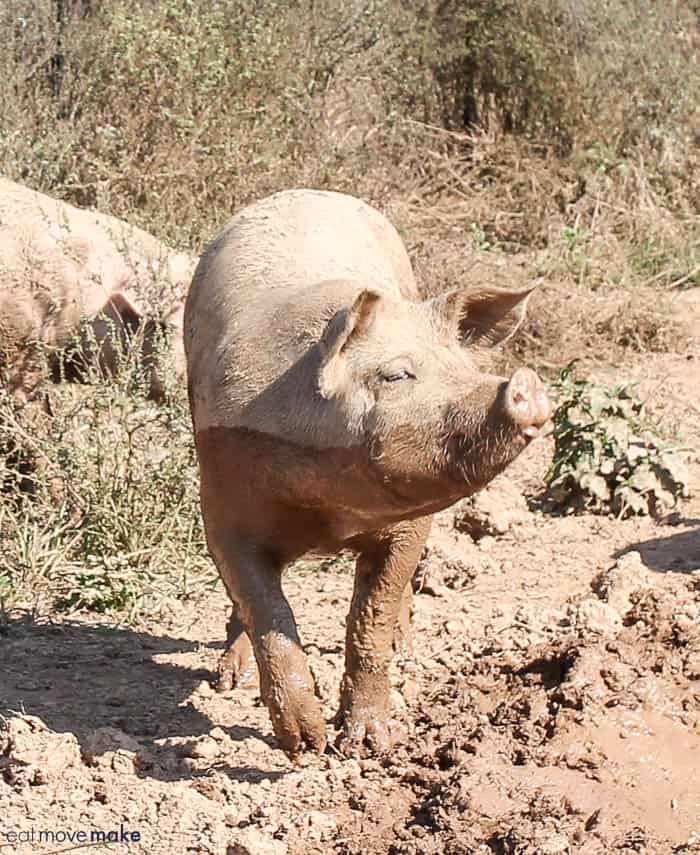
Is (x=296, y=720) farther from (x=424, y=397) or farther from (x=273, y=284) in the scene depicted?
(x=273, y=284)

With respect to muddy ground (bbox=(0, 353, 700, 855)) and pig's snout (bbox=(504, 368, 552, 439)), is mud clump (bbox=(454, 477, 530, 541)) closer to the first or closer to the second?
muddy ground (bbox=(0, 353, 700, 855))

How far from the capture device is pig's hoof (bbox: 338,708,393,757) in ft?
16.2

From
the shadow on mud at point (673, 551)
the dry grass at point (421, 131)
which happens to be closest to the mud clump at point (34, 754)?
the dry grass at point (421, 131)

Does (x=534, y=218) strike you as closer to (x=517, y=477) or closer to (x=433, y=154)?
(x=433, y=154)

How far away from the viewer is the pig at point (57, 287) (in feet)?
26.3

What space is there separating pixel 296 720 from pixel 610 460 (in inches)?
130

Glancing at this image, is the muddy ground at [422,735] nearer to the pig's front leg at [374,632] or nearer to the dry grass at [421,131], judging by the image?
the pig's front leg at [374,632]

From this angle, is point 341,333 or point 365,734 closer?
point 341,333

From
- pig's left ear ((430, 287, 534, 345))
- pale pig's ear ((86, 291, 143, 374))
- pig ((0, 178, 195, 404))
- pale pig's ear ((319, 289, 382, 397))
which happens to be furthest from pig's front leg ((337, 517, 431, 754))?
pale pig's ear ((86, 291, 143, 374))

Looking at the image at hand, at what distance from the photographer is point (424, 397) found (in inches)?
158

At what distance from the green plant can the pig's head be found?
9.92ft

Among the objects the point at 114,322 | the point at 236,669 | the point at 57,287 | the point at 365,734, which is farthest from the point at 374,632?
the point at 57,287

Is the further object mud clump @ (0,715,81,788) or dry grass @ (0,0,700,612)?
dry grass @ (0,0,700,612)

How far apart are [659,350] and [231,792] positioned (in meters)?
5.95
